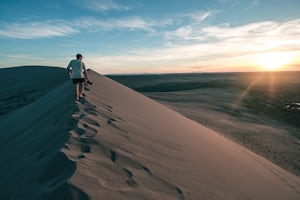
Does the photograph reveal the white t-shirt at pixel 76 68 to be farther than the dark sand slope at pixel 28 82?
No

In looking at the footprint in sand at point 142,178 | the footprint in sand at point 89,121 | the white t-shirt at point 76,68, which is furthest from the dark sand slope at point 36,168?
the white t-shirt at point 76,68

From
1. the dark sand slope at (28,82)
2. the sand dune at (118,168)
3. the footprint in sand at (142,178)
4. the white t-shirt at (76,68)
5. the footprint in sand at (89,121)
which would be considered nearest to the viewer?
the sand dune at (118,168)

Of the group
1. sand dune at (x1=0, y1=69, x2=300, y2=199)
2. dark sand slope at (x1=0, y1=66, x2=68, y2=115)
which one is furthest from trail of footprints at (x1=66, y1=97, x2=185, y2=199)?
dark sand slope at (x1=0, y1=66, x2=68, y2=115)

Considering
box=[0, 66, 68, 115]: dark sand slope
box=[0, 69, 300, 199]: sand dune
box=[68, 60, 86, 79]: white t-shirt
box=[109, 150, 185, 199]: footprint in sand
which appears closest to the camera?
box=[0, 69, 300, 199]: sand dune

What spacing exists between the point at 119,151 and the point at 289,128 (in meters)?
10.4

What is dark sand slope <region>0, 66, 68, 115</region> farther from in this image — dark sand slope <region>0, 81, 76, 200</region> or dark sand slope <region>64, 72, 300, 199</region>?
dark sand slope <region>64, 72, 300, 199</region>

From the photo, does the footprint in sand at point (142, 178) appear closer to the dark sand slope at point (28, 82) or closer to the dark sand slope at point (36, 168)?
the dark sand slope at point (36, 168)

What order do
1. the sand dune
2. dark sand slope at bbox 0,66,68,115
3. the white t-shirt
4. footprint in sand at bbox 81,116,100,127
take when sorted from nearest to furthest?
the sand dune < footprint in sand at bbox 81,116,100,127 < the white t-shirt < dark sand slope at bbox 0,66,68,115

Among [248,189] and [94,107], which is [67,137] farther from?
[248,189]

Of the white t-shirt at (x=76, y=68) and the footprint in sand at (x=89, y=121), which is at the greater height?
the white t-shirt at (x=76, y=68)

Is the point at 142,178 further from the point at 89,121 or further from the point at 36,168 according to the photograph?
A: the point at 89,121

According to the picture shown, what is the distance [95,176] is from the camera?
230 cm

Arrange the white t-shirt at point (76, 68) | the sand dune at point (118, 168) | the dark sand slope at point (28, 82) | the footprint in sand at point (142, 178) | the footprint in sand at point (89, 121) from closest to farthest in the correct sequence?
1. the sand dune at point (118, 168)
2. the footprint in sand at point (142, 178)
3. the footprint in sand at point (89, 121)
4. the white t-shirt at point (76, 68)
5. the dark sand slope at point (28, 82)

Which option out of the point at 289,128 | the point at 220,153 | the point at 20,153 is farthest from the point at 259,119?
the point at 20,153
